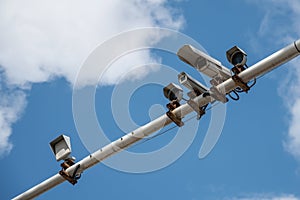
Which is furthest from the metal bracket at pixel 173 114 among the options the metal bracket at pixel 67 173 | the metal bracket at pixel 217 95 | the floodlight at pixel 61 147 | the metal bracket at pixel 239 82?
the floodlight at pixel 61 147

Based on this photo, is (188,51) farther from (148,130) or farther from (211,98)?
(148,130)

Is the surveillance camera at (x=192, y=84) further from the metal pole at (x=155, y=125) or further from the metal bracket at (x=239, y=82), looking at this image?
the metal bracket at (x=239, y=82)

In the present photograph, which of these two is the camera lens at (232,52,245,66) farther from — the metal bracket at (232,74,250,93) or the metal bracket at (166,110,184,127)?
the metal bracket at (166,110,184,127)

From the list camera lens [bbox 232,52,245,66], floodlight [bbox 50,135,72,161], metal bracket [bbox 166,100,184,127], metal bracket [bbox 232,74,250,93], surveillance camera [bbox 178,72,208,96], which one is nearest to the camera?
metal bracket [bbox 232,74,250,93]

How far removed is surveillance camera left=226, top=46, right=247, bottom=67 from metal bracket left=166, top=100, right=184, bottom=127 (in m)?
1.40

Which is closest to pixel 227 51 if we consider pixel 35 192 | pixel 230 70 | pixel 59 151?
pixel 230 70

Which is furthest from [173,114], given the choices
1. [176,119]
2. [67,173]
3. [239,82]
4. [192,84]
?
[67,173]

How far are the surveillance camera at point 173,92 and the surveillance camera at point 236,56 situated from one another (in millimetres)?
1186

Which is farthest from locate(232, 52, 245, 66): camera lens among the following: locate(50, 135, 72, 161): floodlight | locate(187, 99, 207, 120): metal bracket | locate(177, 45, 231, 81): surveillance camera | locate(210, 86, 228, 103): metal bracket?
locate(50, 135, 72, 161): floodlight

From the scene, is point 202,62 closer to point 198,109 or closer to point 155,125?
point 198,109

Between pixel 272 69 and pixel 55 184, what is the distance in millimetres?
5634

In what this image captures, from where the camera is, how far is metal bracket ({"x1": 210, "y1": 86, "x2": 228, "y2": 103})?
398 inches

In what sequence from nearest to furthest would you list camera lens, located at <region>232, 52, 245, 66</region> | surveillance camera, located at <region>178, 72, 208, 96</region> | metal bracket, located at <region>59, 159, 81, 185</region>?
camera lens, located at <region>232, 52, 245, 66</region>, surveillance camera, located at <region>178, 72, 208, 96</region>, metal bracket, located at <region>59, 159, 81, 185</region>

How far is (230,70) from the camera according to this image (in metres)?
10.2
